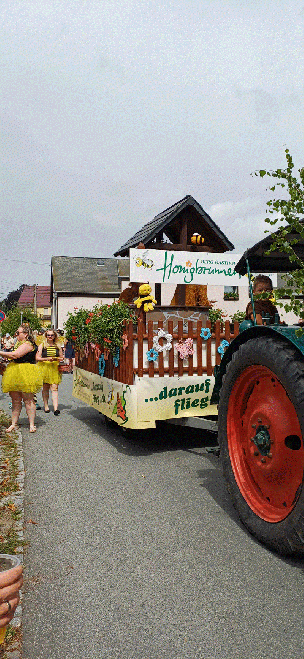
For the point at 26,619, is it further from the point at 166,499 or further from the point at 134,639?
the point at 166,499

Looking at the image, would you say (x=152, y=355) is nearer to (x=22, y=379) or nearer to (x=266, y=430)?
(x=266, y=430)

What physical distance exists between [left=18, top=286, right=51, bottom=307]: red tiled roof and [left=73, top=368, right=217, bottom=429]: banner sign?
64.6 meters

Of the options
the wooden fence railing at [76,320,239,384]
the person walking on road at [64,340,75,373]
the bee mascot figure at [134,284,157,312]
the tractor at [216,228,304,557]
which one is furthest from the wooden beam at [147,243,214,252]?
the tractor at [216,228,304,557]

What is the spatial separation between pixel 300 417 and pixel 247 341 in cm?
83

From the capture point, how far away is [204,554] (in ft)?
10.8

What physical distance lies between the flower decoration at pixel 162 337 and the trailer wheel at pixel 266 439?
2059mm

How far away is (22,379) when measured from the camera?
7895mm

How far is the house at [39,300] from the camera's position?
2672 inches

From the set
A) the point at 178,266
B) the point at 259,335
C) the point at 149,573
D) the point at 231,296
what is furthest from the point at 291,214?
the point at 231,296

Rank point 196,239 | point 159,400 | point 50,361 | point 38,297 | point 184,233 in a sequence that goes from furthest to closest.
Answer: point 38,297
point 196,239
point 184,233
point 50,361
point 159,400

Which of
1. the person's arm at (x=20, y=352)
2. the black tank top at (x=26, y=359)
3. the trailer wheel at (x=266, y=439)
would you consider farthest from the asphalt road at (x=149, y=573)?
the black tank top at (x=26, y=359)

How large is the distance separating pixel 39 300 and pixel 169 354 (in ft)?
219

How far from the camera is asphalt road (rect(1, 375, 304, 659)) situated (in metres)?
2.38

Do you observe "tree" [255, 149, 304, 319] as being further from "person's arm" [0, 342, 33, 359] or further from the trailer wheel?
"person's arm" [0, 342, 33, 359]
